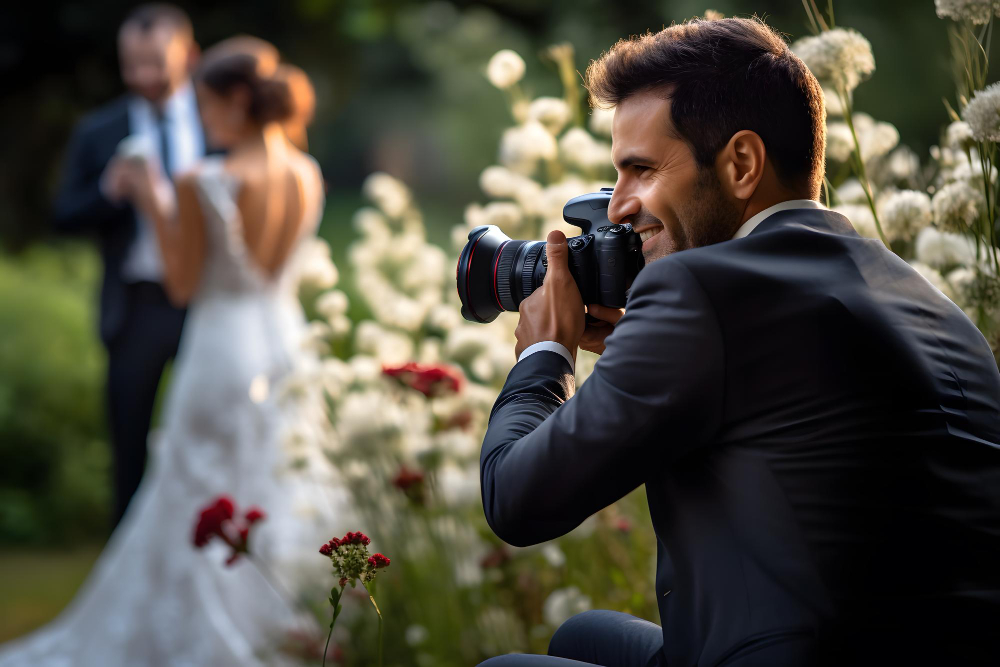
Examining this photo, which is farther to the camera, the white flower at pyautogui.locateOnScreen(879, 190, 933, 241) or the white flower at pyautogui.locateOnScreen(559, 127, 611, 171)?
the white flower at pyautogui.locateOnScreen(559, 127, 611, 171)

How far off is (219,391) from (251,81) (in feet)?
3.67

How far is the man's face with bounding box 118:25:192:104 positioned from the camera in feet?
13.4

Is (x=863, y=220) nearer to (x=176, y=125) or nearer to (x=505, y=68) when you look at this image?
(x=505, y=68)

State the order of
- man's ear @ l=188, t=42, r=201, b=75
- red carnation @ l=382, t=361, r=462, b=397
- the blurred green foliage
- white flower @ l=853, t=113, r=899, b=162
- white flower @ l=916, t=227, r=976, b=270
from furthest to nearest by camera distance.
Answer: man's ear @ l=188, t=42, r=201, b=75 < the blurred green foliage < red carnation @ l=382, t=361, r=462, b=397 < white flower @ l=853, t=113, r=899, b=162 < white flower @ l=916, t=227, r=976, b=270

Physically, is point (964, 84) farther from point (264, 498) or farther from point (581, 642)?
point (264, 498)

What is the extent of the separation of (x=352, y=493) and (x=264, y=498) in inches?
51.9

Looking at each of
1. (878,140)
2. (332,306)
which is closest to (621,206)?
(878,140)

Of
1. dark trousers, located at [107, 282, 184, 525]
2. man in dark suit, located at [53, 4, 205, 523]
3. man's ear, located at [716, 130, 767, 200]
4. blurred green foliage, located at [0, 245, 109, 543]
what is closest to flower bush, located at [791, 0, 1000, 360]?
man's ear, located at [716, 130, 767, 200]

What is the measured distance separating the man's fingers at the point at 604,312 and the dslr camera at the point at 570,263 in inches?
0.5

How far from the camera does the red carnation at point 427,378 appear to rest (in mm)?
2119

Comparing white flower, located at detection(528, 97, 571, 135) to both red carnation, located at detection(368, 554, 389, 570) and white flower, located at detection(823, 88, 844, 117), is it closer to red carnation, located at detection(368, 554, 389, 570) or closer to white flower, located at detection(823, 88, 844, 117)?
white flower, located at detection(823, 88, 844, 117)

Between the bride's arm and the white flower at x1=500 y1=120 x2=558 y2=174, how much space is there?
65.0 inches

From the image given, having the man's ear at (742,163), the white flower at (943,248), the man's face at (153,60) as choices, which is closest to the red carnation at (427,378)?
the white flower at (943,248)

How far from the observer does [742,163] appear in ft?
3.78
